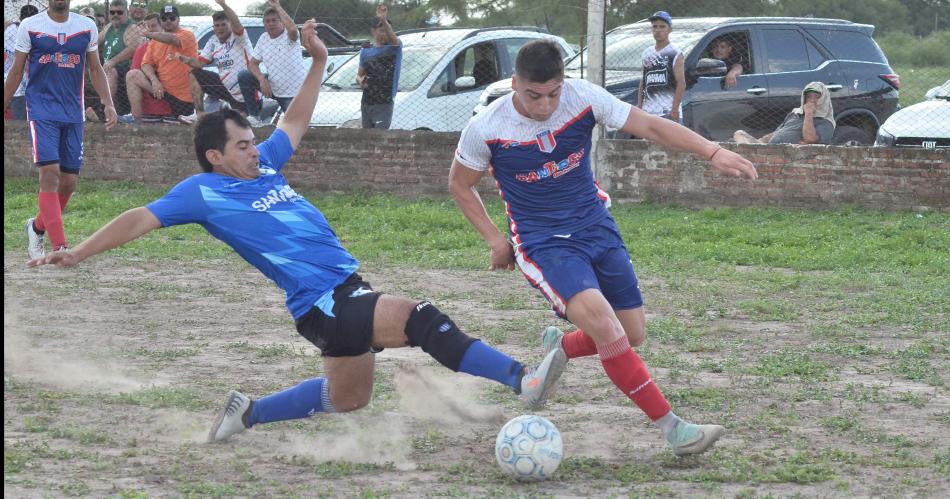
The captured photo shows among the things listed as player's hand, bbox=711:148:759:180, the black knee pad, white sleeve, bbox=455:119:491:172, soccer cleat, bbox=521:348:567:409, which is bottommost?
soccer cleat, bbox=521:348:567:409

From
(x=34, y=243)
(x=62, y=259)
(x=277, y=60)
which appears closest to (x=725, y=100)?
(x=277, y=60)

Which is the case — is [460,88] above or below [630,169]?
above

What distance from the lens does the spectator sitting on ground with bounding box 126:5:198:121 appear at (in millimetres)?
14492

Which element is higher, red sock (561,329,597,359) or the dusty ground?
red sock (561,329,597,359)

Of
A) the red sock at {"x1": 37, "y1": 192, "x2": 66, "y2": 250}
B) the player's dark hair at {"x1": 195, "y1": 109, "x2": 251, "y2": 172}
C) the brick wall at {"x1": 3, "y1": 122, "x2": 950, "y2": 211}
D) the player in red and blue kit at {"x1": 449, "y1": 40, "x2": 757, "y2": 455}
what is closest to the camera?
the player's dark hair at {"x1": 195, "y1": 109, "x2": 251, "y2": 172}

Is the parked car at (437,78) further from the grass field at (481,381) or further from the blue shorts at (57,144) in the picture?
the blue shorts at (57,144)

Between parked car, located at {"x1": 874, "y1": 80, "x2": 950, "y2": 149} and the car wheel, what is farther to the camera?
the car wheel

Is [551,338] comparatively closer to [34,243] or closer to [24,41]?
[34,243]

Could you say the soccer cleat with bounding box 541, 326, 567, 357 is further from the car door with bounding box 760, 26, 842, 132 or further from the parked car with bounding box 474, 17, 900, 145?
the car door with bounding box 760, 26, 842, 132

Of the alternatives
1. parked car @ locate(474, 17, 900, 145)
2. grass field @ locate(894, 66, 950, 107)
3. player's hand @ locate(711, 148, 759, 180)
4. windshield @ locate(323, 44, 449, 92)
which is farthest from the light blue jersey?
grass field @ locate(894, 66, 950, 107)

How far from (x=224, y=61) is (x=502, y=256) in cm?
961

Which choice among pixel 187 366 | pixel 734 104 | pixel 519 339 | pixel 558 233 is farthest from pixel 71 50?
pixel 734 104

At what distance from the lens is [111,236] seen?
4.96m

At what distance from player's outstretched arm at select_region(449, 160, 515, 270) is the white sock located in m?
1.06
